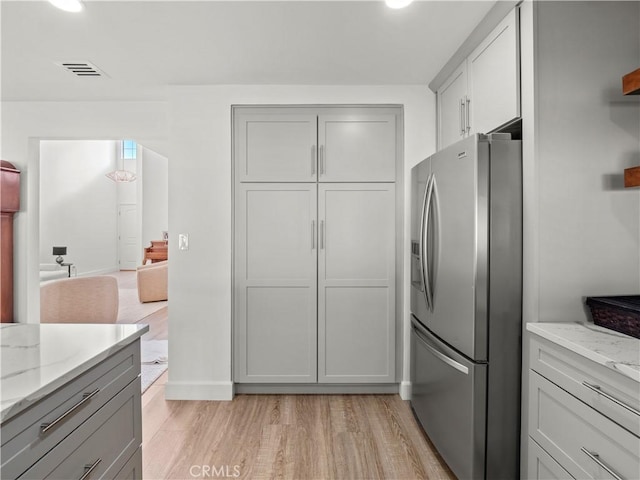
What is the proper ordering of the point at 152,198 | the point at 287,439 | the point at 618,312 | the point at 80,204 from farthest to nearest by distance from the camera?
the point at 152,198 → the point at 80,204 → the point at 287,439 → the point at 618,312

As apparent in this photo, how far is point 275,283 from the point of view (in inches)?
116

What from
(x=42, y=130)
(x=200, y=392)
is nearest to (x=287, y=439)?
(x=200, y=392)

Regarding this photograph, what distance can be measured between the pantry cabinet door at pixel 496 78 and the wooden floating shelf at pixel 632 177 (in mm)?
508

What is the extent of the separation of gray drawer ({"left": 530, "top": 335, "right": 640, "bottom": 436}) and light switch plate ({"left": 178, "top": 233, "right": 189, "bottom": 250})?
7.90ft

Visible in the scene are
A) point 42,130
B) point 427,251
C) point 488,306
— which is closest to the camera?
point 488,306

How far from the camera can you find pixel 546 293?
1668 millimetres

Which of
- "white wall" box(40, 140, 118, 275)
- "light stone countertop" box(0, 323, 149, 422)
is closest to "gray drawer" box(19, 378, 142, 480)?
"light stone countertop" box(0, 323, 149, 422)

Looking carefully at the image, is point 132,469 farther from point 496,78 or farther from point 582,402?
point 496,78

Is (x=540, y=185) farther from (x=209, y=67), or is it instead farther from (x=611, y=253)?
(x=209, y=67)

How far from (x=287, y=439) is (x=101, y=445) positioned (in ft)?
4.41

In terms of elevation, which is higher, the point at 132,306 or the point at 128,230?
the point at 128,230

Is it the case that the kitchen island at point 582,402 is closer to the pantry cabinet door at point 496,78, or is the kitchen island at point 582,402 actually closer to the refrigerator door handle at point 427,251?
the refrigerator door handle at point 427,251

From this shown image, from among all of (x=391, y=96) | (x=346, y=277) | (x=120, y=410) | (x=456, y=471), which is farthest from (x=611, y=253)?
(x=120, y=410)

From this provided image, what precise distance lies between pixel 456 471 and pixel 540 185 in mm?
1469
